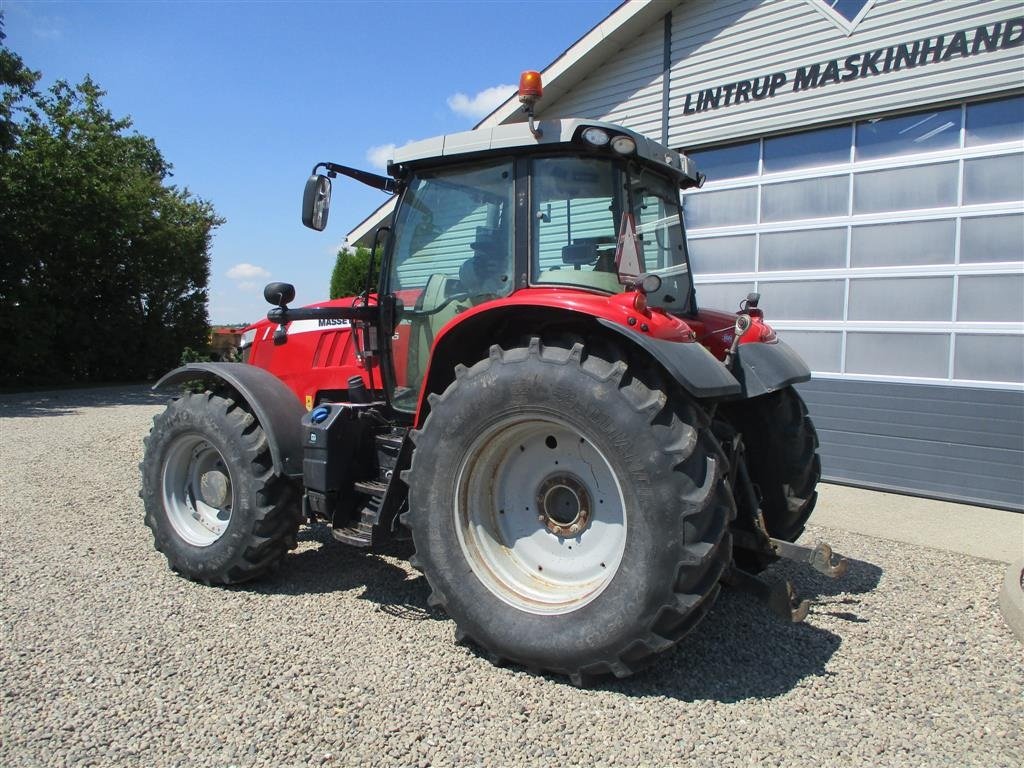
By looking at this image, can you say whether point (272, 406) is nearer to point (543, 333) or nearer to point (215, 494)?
point (215, 494)

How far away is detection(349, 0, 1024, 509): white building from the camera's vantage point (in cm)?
591

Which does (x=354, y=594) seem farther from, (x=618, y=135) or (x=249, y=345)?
(x=618, y=135)

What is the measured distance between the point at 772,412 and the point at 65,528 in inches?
182

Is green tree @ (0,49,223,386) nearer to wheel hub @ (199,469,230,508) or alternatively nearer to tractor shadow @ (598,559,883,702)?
wheel hub @ (199,469,230,508)

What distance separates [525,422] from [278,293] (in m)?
1.59

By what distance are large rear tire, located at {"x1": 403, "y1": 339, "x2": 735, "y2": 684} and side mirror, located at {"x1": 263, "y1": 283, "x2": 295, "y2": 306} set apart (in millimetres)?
1172

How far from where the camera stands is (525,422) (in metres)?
3.02

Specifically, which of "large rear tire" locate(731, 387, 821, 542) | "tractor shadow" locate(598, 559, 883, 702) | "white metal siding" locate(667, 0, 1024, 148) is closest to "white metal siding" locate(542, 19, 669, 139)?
"white metal siding" locate(667, 0, 1024, 148)

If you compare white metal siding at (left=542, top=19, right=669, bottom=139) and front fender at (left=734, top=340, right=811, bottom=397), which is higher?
white metal siding at (left=542, top=19, right=669, bottom=139)

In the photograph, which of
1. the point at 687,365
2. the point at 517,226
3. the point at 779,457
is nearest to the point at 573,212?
the point at 517,226

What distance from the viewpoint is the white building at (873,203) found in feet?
19.4

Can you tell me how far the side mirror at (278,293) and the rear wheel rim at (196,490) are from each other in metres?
0.87

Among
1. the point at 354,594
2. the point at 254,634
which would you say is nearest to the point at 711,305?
the point at 354,594

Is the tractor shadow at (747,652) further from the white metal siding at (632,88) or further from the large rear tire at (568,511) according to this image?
the white metal siding at (632,88)
